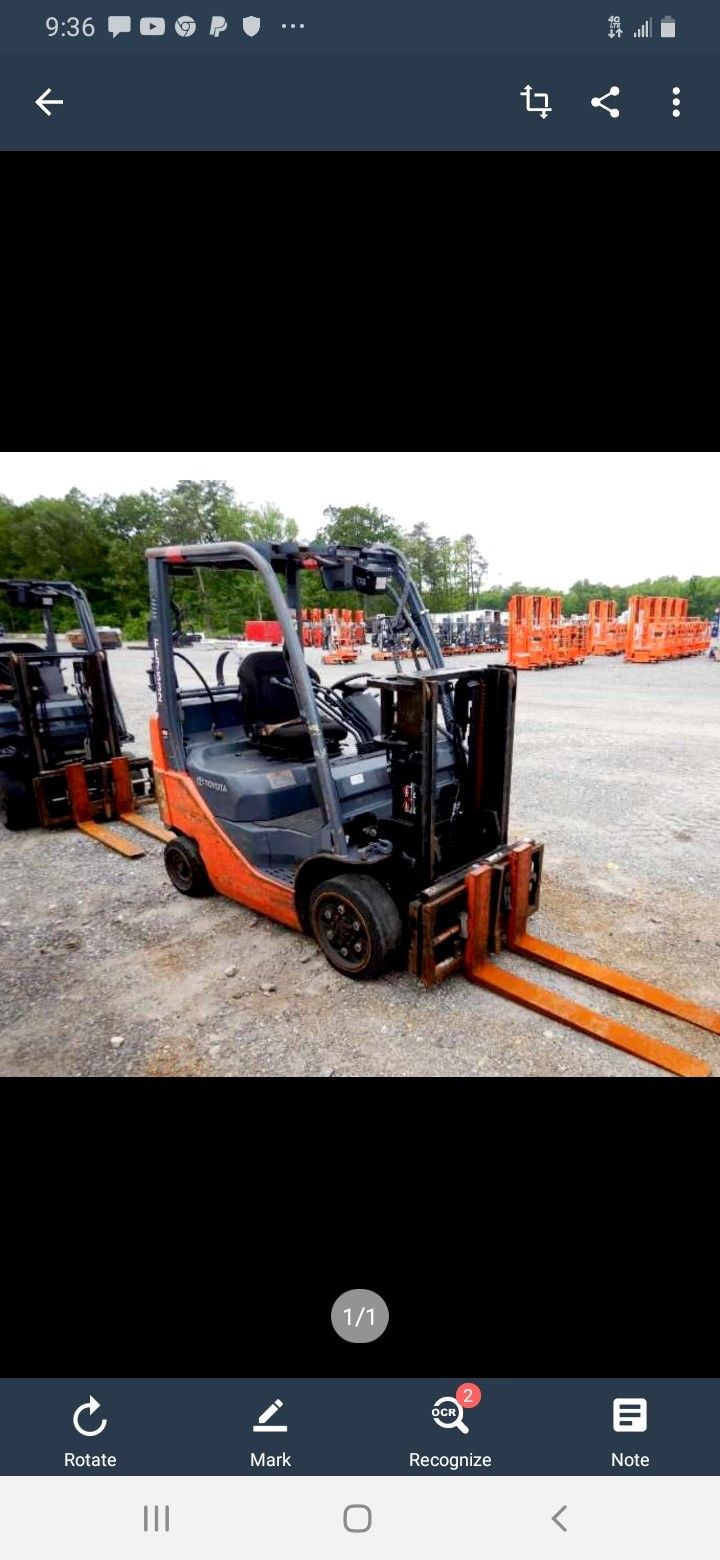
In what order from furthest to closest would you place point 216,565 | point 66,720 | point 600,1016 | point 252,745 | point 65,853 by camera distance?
point 66,720, point 65,853, point 252,745, point 216,565, point 600,1016

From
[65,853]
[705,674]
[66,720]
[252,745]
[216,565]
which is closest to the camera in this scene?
[216,565]

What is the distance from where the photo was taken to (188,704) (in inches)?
216

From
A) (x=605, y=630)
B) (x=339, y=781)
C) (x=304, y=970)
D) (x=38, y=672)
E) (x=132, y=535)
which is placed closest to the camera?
(x=304, y=970)

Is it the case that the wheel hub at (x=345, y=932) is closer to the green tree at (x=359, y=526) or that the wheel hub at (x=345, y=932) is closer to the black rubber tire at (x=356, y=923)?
the black rubber tire at (x=356, y=923)

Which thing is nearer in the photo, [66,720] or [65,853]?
[65,853]

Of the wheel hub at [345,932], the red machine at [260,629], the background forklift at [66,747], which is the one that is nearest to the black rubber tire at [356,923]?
the wheel hub at [345,932]

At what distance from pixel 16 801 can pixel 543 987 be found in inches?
239

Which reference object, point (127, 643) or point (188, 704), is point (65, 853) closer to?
point (188, 704)

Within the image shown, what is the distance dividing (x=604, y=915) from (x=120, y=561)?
45.6m

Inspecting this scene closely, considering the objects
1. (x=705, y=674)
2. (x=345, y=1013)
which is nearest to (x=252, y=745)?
(x=345, y=1013)

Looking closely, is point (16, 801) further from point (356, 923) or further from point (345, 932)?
point (356, 923)

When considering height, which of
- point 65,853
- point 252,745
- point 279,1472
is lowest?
point 65,853

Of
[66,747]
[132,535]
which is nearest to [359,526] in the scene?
[132,535]

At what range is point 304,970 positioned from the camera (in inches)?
159
